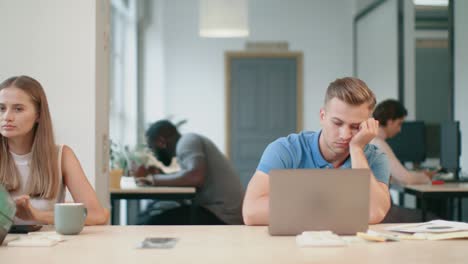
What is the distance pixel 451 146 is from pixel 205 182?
6.70 ft

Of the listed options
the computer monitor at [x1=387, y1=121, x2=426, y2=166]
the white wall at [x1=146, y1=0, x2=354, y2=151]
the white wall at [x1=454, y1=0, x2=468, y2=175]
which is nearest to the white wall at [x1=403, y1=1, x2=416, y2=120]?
the white wall at [x1=454, y1=0, x2=468, y2=175]

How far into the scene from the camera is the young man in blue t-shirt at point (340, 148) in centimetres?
274

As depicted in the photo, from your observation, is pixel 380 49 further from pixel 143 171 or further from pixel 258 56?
pixel 143 171

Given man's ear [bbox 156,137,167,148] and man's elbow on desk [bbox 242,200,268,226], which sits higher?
man's ear [bbox 156,137,167,148]

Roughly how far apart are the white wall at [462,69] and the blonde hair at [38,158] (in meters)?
4.66

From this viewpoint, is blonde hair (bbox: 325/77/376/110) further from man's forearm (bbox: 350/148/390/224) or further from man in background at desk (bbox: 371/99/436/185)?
man in background at desk (bbox: 371/99/436/185)

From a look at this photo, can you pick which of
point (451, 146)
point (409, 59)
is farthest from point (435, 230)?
point (409, 59)

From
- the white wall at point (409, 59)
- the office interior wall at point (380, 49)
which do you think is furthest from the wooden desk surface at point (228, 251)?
the office interior wall at point (380, 49)

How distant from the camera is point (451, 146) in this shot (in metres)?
5.83

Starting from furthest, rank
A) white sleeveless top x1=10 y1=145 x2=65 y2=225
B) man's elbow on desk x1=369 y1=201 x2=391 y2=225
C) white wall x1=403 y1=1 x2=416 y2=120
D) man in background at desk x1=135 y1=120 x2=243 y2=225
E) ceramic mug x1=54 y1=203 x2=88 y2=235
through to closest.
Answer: white wall x1=403 y1=1 x2=416 y2=120 → man in background at desk x1=135 y1=120 x2=243 y2=225 → white sleeveless top x1=10 y1=145 x2=65 y2=225 → man's elbow on desk x1=369 y1=201 x2=391 y2=225 → ceramic mug x1=54 y1=203 x2=88 y2=235

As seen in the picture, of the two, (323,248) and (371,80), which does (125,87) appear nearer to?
(371,80)

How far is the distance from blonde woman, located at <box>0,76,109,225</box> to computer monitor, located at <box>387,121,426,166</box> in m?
4.09

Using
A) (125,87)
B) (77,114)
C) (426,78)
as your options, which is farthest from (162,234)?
(125,87)

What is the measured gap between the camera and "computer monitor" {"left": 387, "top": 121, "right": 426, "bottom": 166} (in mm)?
6496
